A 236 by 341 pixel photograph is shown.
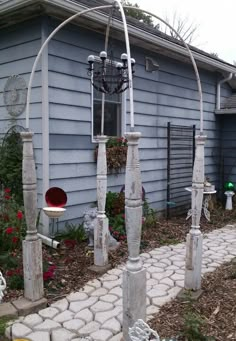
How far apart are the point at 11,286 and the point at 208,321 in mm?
1791

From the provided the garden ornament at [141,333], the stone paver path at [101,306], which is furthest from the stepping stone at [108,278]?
the garden ornament at [141,333]

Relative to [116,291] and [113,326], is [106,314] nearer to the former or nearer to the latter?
[113,326]

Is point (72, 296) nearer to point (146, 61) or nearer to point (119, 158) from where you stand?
point (119, 158)

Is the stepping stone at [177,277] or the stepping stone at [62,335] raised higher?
the stepping stone at [177,277]

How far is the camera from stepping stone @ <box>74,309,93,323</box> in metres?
2.82

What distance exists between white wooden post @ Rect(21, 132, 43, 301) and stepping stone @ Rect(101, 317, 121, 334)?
658mm

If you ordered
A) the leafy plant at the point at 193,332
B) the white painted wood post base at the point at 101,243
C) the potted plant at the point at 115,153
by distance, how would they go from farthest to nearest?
the potted plant at the point at 115,153
the white painted wood post base at the point at 101,243
the leafy plant at the point at 193,332

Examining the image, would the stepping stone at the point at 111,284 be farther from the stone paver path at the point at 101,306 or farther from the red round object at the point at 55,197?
the red round object at the point at 55,197

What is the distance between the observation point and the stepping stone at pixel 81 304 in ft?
9.75

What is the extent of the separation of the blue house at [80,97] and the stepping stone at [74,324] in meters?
2.04

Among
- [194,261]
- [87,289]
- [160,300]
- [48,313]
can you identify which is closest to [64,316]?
[48,313]

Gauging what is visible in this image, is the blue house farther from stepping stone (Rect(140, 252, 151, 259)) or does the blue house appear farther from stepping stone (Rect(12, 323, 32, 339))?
stepping stone (Rect(12, 323, 32, 339))

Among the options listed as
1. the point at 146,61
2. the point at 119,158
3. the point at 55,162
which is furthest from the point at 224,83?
the point at 55,162

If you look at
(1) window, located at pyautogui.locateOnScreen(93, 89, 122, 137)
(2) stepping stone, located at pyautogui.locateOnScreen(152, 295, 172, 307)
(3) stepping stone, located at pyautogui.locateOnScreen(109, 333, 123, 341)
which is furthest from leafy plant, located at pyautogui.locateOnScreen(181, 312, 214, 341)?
(1) window, located at pyautogui.locateOnScreen(93, 89, 122, 137)
